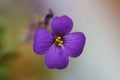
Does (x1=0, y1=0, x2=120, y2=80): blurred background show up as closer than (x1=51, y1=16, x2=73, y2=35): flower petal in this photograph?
No

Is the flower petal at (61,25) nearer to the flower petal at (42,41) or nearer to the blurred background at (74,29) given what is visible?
the flower petal at (42,41)

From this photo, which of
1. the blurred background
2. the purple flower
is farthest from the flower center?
the blurred background

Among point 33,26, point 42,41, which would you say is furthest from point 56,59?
point 33,26

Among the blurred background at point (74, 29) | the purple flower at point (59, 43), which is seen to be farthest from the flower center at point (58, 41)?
the blurred background at point (74, 29)

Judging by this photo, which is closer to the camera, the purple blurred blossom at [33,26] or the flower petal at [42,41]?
the flower petal at [42,41]

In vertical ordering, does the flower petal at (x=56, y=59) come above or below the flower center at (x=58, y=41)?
below

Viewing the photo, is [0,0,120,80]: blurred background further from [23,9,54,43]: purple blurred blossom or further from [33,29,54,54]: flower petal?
[33,29,54,54]: flower petal

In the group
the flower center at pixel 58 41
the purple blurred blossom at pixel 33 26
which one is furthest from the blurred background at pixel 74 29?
the flower center at pixel 58 41

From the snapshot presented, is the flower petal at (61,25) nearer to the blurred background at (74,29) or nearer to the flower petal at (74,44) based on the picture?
the flower petal at (74,44)

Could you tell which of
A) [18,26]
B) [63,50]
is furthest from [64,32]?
[18,26]
